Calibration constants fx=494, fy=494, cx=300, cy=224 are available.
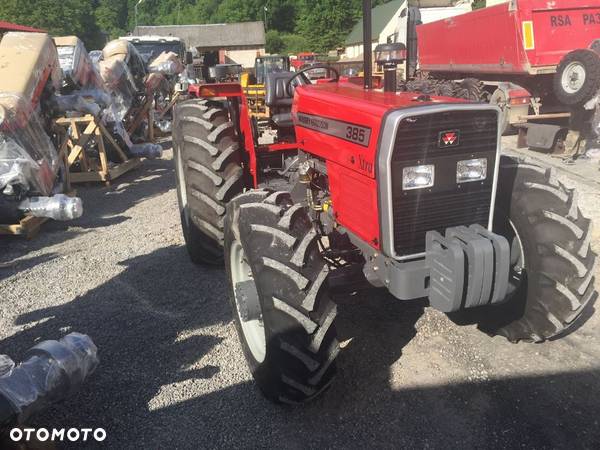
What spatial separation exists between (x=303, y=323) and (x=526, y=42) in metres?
9.50

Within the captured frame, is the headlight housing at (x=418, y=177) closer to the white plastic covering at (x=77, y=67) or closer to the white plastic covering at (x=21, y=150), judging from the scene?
the white plastic covering at (x=21, y=150)

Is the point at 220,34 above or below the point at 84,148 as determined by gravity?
above

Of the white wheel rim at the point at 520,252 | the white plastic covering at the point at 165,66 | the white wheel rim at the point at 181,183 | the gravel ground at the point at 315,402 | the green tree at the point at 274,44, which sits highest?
the green tree at the point at 274,44

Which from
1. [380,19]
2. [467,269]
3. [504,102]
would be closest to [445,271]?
[467,269]

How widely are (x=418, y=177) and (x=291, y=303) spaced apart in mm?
890

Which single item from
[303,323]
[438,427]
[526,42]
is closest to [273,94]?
[303,323]

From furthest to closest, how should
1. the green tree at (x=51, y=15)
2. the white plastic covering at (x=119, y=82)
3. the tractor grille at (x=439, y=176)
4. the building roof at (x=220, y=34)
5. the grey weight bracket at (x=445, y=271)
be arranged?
the building roof at (x=220, y=34) → the green tree at (x=51, y=15) → the white plastic covering at (x=119, y=82) → the tractor grille at (x=439, y=176) → the grey weight bracket at (x=445, y=271)

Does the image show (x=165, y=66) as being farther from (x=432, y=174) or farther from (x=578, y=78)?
(x=432, y=174)

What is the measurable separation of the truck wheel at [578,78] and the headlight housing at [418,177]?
7226 millimetres

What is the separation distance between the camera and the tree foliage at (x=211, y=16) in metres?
45.8

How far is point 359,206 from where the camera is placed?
2.73 metres

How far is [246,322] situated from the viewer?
316cm

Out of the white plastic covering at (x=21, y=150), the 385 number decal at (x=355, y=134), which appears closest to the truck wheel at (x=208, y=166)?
the 385 number decal at (x=355, y=134)

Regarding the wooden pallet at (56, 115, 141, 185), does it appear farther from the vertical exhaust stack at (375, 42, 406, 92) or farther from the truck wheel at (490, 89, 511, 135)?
the truck wheel at (490, 89, 511, 135)
